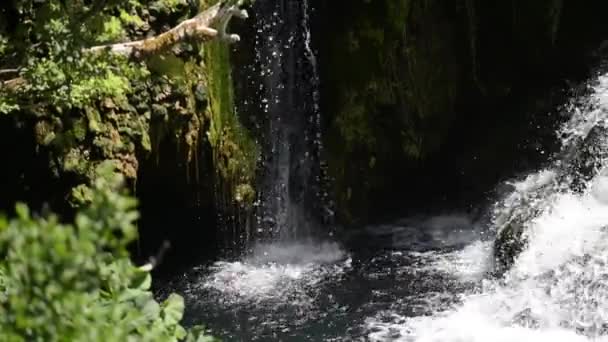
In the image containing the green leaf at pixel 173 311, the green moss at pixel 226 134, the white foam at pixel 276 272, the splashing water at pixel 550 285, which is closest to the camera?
the green leaf at pixel 173 311

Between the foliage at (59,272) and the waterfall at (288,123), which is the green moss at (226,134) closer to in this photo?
the waterfall at (288,123)

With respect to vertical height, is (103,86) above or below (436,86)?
above

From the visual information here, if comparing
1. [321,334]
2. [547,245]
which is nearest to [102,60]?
[321,334]

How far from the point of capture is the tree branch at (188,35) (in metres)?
6.20

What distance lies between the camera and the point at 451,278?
9.83m

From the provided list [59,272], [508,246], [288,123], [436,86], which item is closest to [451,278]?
[508,246]

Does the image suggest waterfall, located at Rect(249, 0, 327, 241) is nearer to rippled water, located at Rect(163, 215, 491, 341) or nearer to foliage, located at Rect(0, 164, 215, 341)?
rippled water, located at Rect(163, 215, 491, 341)

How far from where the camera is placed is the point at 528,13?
42.8 ft

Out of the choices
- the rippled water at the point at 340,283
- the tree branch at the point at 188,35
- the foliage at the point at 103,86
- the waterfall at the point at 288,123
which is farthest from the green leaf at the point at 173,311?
the waterfall at the point at 288,123

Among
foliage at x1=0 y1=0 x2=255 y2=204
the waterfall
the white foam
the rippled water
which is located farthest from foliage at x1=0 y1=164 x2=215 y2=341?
the waterfall

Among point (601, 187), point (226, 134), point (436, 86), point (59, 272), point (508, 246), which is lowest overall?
point (508, 246)

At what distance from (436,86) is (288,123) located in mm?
2689

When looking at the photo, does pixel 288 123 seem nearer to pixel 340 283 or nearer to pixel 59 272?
pixel 340 283

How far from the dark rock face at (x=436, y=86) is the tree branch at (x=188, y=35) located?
214 inches
